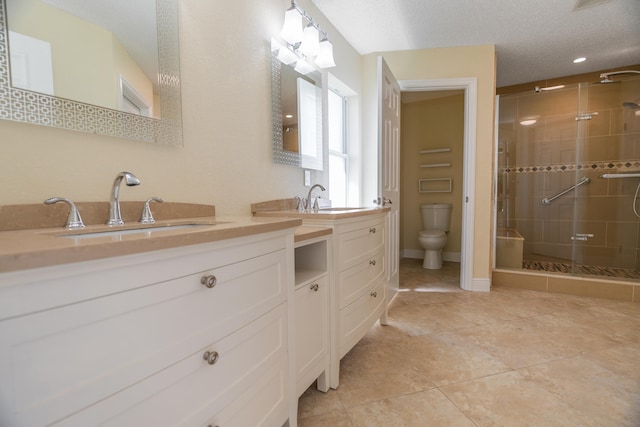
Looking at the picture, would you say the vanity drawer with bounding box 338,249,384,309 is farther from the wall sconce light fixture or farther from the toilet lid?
the toilet lid

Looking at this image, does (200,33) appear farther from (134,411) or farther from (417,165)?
(417,165)

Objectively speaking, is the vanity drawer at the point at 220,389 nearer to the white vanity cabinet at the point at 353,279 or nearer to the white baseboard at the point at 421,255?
the white vanity cabinet at the point at 353,279

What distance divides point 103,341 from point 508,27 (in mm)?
3356

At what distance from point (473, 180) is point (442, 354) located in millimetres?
1847

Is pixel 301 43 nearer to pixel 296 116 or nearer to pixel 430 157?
pixel 296 116

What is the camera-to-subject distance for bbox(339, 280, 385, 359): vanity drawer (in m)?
1.53

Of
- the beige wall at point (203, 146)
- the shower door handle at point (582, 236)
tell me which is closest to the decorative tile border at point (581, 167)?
the shower door handle at point (582, 236)

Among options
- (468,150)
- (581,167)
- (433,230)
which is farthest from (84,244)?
(581,167)

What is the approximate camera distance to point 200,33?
4.34ft

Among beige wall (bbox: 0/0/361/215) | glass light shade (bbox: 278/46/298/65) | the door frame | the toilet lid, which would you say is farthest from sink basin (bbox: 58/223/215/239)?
the toilet lid

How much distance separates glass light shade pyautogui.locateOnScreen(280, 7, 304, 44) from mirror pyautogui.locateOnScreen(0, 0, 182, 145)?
733 mm

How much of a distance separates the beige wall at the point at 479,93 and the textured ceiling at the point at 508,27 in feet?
0.33

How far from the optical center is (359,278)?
1.67 m

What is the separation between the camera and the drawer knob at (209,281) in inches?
28.6
